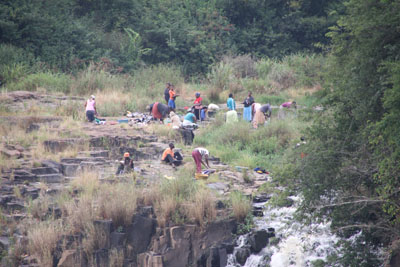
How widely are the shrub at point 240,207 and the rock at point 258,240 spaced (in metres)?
0.64

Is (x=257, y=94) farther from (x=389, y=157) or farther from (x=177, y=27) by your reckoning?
(x=389, y=157)

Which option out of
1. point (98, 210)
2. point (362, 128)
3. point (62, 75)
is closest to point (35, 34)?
point (62, 75)

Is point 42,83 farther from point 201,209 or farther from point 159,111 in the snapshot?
point 201,209

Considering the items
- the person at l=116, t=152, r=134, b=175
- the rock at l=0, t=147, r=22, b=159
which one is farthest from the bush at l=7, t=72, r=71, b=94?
the person at l=116, t=152, r=134, b=175

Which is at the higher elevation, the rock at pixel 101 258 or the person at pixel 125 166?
the person at pixel 125 166

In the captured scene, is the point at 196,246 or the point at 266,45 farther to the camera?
the point at 266,45

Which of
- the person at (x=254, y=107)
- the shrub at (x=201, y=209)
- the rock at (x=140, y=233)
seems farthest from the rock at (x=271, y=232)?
the person at (x=254, y=107)

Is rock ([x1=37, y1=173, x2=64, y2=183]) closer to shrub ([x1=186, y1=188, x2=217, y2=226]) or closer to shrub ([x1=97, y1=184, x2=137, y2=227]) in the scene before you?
shrub ([x1=97, y1=184, x2=137, y2=227])

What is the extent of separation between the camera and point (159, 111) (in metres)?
20.6

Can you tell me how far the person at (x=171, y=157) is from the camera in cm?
1556

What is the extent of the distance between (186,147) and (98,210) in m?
6.00

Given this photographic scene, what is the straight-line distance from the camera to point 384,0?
28.5 feet

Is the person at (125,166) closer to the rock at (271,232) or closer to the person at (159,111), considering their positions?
the rock at (271,232)

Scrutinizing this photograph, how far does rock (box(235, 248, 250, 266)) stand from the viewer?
472 inches
